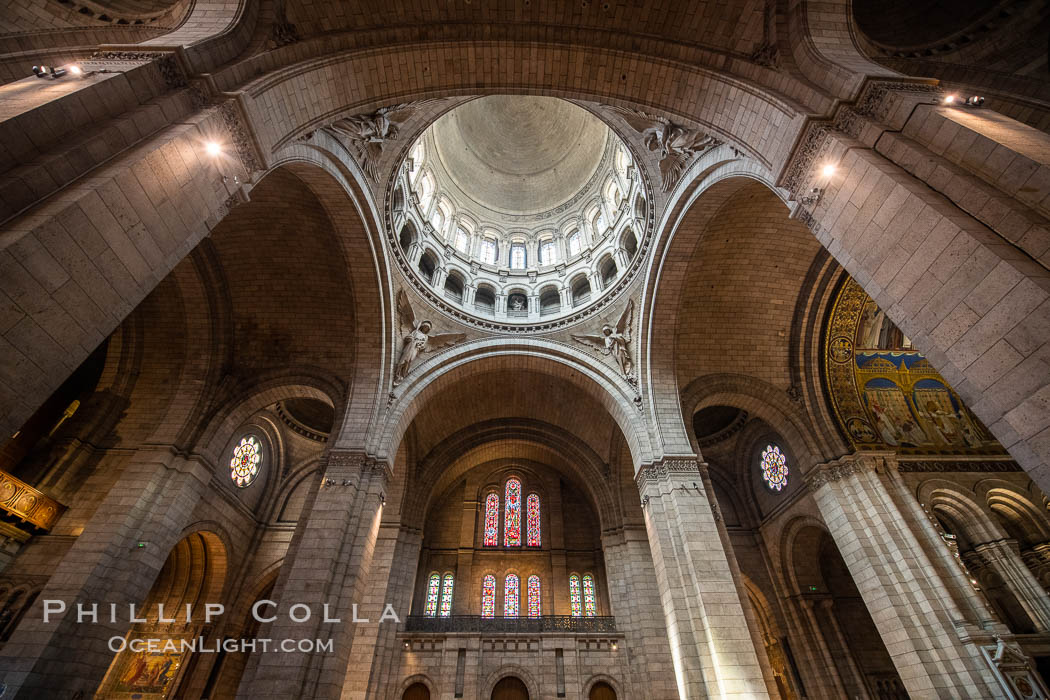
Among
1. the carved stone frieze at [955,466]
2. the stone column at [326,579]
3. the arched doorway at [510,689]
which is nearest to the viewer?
the stone column at [326,579]

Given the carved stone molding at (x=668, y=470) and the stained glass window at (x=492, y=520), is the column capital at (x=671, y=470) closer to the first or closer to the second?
the carved stone molding at (x=668, y=470)

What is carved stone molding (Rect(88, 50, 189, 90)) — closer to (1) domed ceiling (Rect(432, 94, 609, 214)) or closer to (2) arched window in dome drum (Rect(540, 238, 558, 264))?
(1) domed ceiling (Rect(432, 94, 609, 214))

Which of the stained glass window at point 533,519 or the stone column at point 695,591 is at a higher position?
the stained glass window at point 533,519

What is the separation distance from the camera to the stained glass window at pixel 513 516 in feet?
59.4

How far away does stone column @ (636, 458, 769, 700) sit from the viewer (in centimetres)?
821

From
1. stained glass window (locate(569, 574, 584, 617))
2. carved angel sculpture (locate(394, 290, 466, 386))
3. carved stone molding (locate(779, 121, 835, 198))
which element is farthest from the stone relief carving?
stained glass window (locate(569, 574, 584, 617))

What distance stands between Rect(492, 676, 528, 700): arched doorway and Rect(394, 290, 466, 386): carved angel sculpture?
10105 millimetres

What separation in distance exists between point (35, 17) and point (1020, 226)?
1280cm

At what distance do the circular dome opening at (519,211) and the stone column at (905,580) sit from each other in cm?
817

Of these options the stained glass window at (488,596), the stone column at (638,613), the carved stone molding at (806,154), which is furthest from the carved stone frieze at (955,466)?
the stained glass window at (488,596)

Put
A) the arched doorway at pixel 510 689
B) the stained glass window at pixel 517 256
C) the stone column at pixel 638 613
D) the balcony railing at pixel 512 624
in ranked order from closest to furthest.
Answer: the stone column at pixel 638 613, the arched doorway at pixel 510 689, the balcony railing at pixel 512 624, the stained glass window at pixel 517 256

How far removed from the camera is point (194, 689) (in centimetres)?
1291

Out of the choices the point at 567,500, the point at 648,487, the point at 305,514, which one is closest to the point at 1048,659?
the point at 648,487

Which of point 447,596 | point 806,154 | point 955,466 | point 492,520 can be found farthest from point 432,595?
point 806,154
